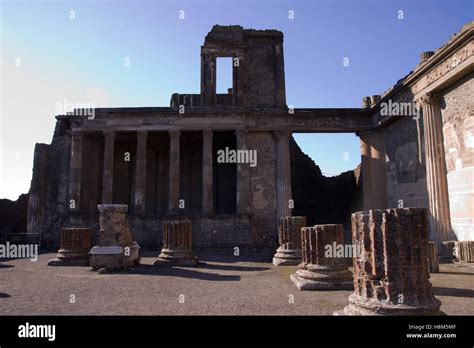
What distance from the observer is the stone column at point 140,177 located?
701 inches

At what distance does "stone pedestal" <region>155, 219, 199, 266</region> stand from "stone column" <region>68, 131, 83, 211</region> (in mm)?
7729

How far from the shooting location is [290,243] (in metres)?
11.6

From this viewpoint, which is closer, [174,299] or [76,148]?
[174,299]

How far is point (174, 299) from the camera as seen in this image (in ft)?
20.8

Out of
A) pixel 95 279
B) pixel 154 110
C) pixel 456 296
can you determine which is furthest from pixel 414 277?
pixel 154 110

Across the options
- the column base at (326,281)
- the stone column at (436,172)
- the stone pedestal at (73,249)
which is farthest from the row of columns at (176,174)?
the column base at (326,281)

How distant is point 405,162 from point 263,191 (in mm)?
6366

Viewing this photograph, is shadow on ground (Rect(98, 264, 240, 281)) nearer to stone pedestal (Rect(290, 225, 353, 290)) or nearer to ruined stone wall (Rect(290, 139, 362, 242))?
stone pedestal (Rect(290, 225, 353, 290))

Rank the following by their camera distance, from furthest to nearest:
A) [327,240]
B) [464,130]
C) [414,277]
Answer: [464,130], [327,240], [414,277]

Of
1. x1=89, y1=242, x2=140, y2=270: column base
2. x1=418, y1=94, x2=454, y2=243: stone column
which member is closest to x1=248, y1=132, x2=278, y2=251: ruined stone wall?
x1=418, y1=94, x2=454, y2=243: stone column

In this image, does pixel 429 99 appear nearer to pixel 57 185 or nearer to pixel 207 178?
pixel 207 178

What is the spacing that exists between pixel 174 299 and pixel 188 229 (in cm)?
578
